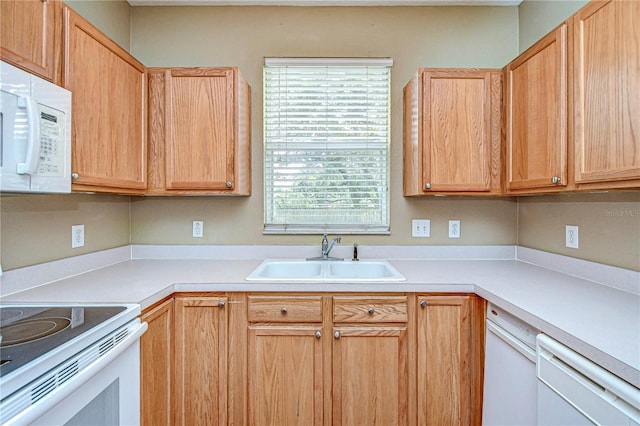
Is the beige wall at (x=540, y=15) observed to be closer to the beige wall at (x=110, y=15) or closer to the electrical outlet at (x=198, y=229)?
the electrical outlet at (x=198, y=229)

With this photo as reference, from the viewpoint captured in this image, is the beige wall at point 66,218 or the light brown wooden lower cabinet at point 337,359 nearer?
the beige wall at point 66,218

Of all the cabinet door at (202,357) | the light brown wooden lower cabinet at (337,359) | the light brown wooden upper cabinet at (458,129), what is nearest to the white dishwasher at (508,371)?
the light brown wooden lower cabinet at (337,359)

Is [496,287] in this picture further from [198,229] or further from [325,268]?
[198,229]

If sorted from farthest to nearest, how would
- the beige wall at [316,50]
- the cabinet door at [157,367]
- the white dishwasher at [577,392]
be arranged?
the beige wall at [316,50] < the cabinet door at [157,367] < the white dishwasher at [577,392]

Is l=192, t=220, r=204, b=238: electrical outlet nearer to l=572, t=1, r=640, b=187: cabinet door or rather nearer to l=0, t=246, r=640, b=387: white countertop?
l=0, t=246, r=640, b=387: white countertop

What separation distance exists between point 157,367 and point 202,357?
0.21m

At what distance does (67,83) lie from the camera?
1.30 m

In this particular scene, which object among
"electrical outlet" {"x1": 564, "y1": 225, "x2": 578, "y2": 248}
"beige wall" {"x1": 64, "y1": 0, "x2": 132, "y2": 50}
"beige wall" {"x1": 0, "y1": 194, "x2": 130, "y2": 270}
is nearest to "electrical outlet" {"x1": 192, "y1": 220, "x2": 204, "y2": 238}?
"beige wall" {"x1": 0, "y1": 194, "x2": 130, "y2": 270}

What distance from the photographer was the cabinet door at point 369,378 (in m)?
1.57

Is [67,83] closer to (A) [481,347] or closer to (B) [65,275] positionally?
(B) [65,275]

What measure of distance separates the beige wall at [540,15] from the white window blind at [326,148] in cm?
95

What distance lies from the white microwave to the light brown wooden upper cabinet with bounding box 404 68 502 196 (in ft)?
5.61

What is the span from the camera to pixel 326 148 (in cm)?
220

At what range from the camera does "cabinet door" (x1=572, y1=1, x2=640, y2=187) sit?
1.11 meters
